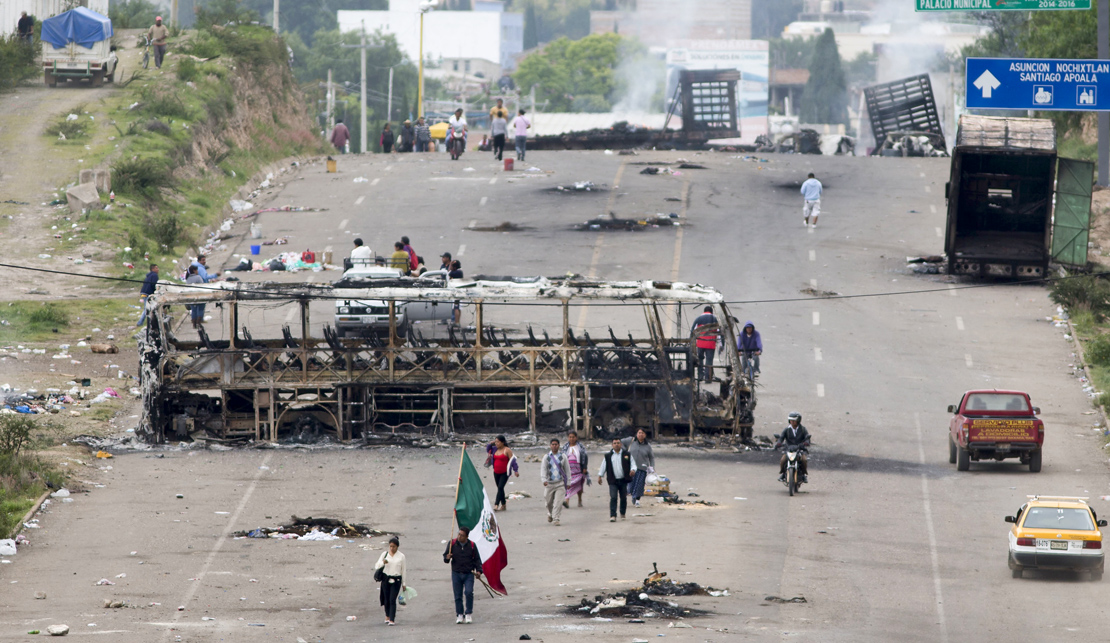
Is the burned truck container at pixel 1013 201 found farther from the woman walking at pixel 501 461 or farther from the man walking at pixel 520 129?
the woman walking at pixel 501 461

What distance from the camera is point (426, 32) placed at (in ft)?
651

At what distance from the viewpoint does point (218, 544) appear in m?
20.7

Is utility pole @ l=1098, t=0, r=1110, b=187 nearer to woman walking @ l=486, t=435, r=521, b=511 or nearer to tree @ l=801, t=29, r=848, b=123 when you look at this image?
woman walking @ l=486, t=435, r=521, b=511

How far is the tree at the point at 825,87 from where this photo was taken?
150875 mm

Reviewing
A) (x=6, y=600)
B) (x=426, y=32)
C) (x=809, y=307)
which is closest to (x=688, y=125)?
(x=809, y=307)

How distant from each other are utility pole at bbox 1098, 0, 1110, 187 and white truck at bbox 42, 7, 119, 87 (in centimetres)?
3455

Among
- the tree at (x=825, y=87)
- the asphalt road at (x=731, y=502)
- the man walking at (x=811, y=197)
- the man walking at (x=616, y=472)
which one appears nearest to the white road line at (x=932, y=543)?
the asphalt road at (x=731, y=502)

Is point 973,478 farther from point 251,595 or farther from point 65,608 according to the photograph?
point 65,608

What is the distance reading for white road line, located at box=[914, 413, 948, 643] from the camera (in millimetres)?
16797

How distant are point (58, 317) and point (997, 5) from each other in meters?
22.4

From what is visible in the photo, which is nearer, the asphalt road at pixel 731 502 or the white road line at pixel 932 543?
the white road line at pixel 932 543

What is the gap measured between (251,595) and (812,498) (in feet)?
30.5

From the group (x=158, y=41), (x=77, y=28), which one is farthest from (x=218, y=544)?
(x=158, y=41)

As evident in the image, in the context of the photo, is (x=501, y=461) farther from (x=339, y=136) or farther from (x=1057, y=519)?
(x=339, y=136)
